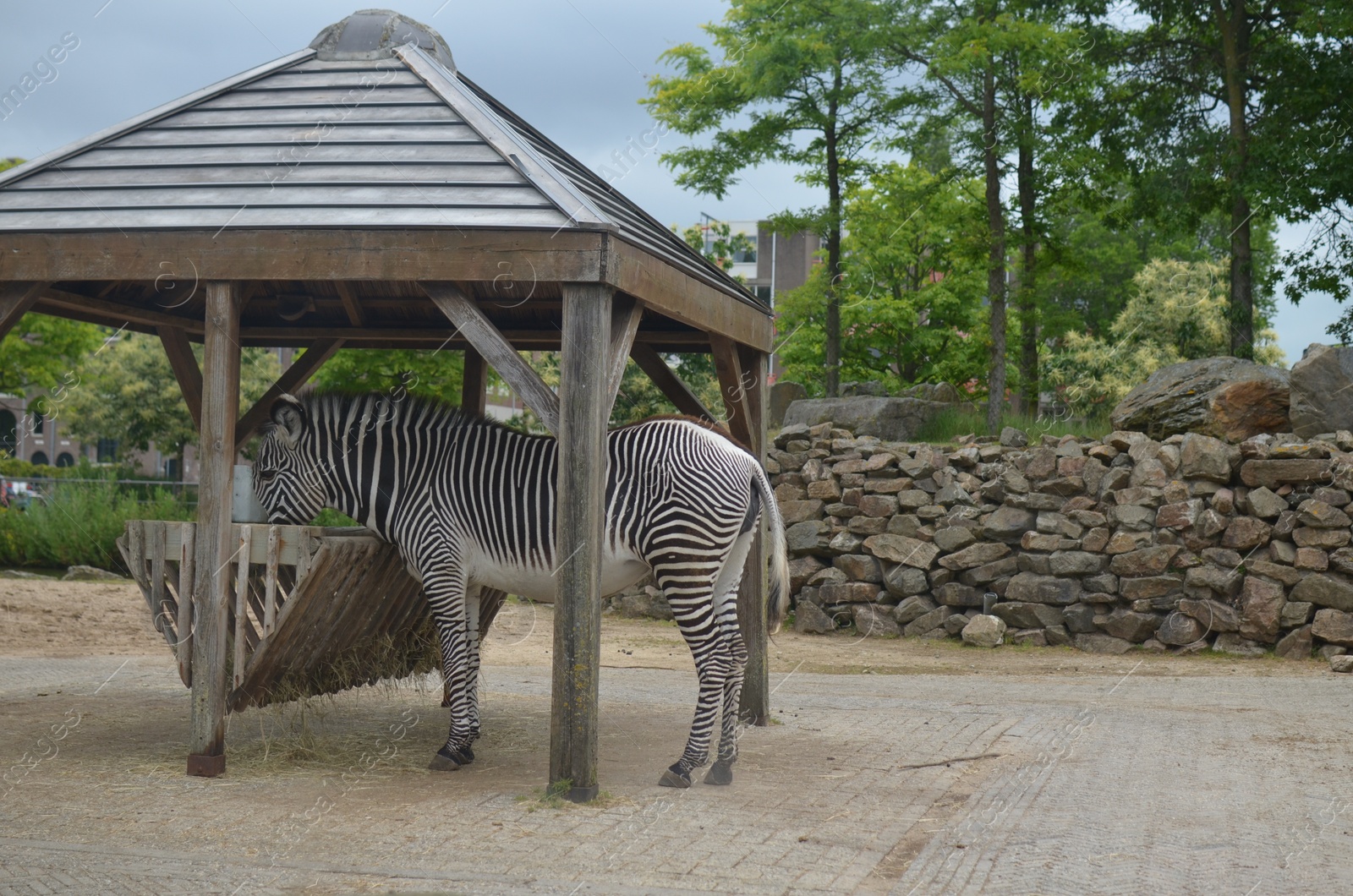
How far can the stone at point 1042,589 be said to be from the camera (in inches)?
519

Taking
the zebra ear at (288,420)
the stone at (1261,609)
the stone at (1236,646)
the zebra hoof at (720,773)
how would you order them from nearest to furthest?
the zebra hoof at (720,773)
the zebra ear at (288,420)
the stone at (1261,609)
the stone at (1236,646)

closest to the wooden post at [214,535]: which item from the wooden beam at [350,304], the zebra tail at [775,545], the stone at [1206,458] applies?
the wooden beam at [350,304]

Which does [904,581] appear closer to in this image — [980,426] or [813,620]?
[813,620]

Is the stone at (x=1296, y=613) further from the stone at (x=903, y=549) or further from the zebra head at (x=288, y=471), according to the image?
the zebra head at (x=288, y=471)

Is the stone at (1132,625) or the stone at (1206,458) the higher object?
the stone at (1206,458)

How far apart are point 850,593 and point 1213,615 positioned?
4015mm

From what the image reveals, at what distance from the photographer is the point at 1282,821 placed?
5.57 m

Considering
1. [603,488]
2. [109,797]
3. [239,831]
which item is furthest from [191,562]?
[603,488]

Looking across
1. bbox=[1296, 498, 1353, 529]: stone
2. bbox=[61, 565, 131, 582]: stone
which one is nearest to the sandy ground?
bbox=[1296, 498, 1353, 529]: stone

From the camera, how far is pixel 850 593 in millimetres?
14383

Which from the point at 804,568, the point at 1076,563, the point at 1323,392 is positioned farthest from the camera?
the point at 804,568

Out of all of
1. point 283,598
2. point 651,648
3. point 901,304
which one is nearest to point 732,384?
point 283,598

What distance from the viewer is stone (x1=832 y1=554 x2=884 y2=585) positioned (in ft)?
47.1

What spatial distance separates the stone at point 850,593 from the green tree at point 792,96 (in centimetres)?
702
